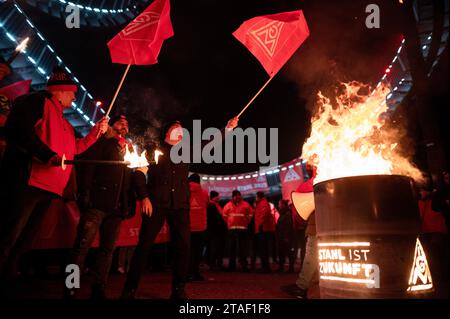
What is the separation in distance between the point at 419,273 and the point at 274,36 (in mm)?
3885

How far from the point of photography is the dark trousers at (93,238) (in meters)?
3.66

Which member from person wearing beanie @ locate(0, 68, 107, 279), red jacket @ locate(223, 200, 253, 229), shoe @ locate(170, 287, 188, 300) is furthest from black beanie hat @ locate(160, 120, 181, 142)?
red jacket @ locate(223, 200, 253, 229)

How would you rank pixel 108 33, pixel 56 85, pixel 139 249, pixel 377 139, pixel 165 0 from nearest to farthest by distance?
1. pixel 56 85
2. pixel 139 249
3. pixel 377 139
4. pixel 165 0
5. pixel 108 33

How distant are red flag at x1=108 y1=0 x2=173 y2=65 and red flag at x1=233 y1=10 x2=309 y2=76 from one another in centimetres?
144

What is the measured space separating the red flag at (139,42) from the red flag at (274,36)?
4.71 feet

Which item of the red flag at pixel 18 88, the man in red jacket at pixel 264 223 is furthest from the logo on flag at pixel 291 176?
the red flag at pixel 18 88

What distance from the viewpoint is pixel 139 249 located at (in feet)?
13.0

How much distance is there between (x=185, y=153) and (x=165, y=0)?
105 inches

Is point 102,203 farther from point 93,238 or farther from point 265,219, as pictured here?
point 265,219

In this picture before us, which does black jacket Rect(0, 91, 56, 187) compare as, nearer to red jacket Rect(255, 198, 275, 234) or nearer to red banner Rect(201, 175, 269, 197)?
red jacket Rect(255, 198, 275, 234)

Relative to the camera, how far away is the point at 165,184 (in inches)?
164

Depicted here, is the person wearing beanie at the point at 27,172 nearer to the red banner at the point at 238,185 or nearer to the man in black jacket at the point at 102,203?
the man in black jacket at the point at 102,203
